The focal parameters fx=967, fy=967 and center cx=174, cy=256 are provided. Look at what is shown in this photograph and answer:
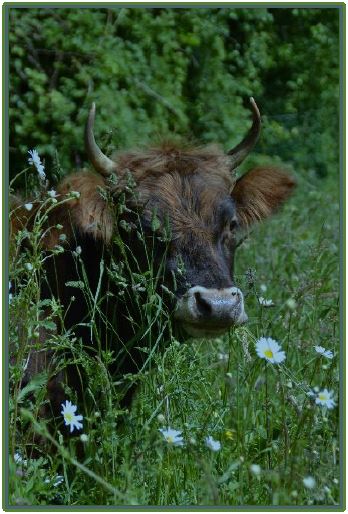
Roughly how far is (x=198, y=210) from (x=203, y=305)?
822 millimetres

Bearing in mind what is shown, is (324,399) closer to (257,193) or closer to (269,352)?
(269,352)

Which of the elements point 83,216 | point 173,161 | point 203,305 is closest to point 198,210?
point 173,161

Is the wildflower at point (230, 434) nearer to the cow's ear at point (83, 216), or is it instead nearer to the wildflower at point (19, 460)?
the wildflower at point (19, 460)

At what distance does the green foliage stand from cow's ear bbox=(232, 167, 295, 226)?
187 centimetres

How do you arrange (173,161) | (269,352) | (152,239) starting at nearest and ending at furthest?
(269,352) → (152,239) → (173,161)

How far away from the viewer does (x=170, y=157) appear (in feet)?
18.3

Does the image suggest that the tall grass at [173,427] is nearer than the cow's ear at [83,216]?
Yes

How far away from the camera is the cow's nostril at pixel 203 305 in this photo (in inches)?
178

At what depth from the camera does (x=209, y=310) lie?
452cm

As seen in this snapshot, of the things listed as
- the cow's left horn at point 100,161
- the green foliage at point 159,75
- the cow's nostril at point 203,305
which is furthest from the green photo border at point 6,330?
the green foliage at point 159,75

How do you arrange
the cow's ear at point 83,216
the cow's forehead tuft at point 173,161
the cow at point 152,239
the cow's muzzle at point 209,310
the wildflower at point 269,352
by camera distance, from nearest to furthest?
the wildflower at point 269,352, the cow's muzzle at point 209,310, the cow at point 152,239, the cow's ear at point 83,216, the cow's forehead tuft at point 173,161

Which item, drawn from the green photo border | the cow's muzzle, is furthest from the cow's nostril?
the green photo border

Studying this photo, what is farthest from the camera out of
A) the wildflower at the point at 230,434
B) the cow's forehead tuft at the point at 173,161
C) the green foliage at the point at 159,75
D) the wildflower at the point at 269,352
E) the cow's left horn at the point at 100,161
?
the green foliage at the point at 159,75

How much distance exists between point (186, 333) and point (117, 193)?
97cm
